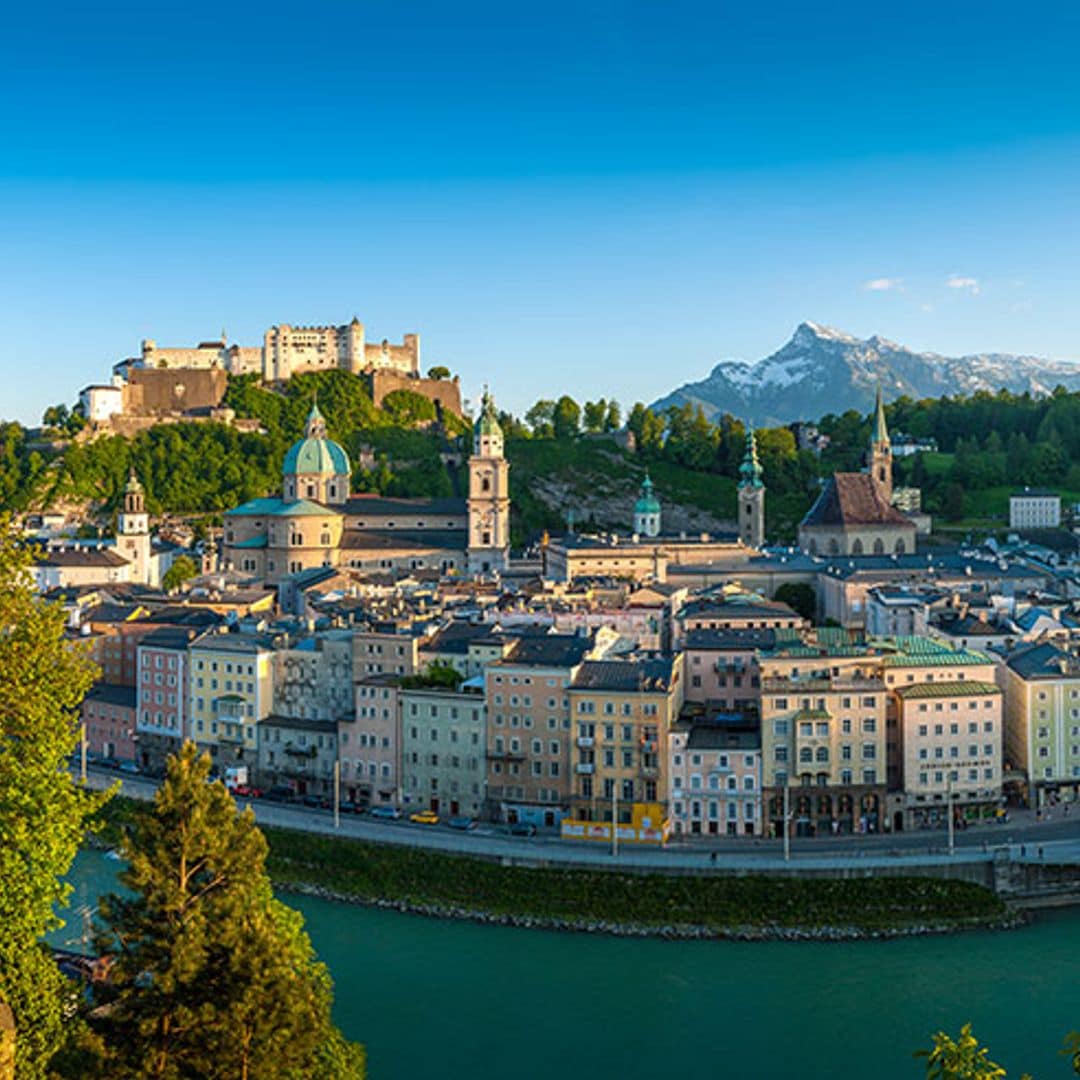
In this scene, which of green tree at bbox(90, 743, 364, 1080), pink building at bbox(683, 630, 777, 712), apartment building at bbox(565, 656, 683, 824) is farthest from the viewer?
pink building at bbox(683, 630, 777, 712)

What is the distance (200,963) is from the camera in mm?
10492

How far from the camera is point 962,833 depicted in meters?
22.3

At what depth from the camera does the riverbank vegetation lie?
19.6 meters

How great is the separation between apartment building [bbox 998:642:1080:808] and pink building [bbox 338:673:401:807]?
419 inches

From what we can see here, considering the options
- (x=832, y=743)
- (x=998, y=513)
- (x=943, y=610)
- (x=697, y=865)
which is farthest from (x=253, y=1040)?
(x=998, y=513)

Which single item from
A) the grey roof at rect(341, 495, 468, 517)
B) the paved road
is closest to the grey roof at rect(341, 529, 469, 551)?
the grey roof at rect(341, 495, 468, 517)

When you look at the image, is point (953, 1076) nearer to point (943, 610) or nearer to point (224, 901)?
point (224, 901)

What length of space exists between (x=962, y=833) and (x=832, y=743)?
7.95ft

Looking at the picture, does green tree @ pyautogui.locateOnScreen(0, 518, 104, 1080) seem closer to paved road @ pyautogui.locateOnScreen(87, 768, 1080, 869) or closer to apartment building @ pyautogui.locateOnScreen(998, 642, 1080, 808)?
paved road @ pyautogui.locateOnScreen(87, 768, 1080, 869)

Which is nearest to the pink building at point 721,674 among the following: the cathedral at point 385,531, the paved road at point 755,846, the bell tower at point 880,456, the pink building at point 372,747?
the paved road at point 755,846

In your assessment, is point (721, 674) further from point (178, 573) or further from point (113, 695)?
point (178, 573)

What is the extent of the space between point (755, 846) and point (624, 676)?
11.6 ft

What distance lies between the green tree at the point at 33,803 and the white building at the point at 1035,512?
50.2 m

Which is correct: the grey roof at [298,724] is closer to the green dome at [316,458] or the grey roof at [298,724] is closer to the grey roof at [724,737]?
the grey roof at [724,737]
